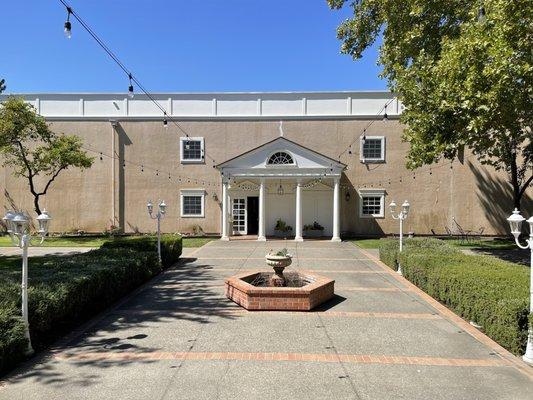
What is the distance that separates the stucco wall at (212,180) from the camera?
76.6 feet

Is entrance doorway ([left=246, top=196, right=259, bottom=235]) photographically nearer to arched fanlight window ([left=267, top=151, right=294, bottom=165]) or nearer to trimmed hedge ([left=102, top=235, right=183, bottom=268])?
arched fanlight window ([left=267, top=151, right=294, bottom=165])

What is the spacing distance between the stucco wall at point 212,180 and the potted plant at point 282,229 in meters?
0.64

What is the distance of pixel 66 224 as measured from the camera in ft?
78.9

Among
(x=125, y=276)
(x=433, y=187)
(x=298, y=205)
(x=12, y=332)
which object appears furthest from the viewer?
(x=433, y=187)

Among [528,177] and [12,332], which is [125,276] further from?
[528,177]

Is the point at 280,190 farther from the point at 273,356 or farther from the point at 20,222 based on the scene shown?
the point at 20,222

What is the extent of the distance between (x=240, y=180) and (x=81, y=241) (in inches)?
359

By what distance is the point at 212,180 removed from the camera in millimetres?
23859

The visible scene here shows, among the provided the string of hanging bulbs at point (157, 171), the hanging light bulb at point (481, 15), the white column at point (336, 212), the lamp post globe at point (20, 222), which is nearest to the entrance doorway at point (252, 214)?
the string of hanging bulbs at point (157, 171)

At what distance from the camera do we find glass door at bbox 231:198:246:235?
23984 millimetres

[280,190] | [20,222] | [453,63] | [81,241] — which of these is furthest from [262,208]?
[20,222]

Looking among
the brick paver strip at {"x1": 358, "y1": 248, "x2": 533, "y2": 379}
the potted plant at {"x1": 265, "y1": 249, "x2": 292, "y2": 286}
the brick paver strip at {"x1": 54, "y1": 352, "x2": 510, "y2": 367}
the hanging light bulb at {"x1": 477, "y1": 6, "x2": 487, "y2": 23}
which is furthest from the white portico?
the brick paver strip at {"x1": 54, "y1": 352, "x2": 510, "y2": 367}

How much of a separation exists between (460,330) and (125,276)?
289 inches

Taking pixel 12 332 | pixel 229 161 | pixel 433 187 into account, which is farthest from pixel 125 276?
pixel 433 187
